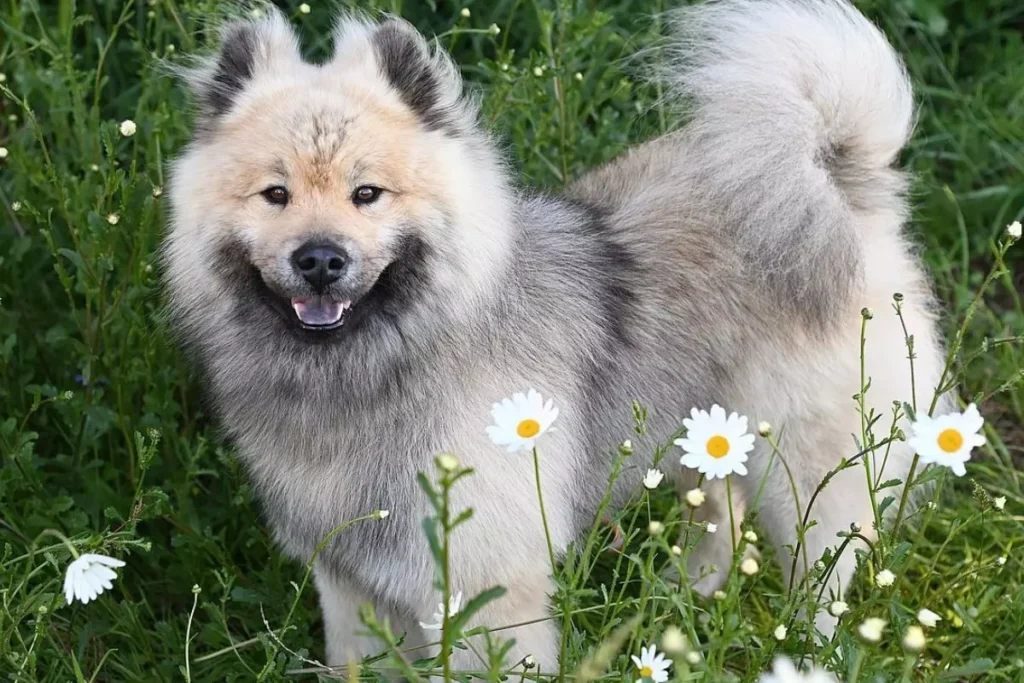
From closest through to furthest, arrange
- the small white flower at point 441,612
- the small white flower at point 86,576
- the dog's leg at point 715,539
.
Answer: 1. the small white flower at point 86,576
2. the small white flower at point 441,612
3. the dog's leg at point 715,539

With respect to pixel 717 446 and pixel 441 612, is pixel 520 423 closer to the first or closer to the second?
pixel 717 446

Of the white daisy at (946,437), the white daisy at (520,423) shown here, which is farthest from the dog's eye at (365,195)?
the white daisy at (946,437)

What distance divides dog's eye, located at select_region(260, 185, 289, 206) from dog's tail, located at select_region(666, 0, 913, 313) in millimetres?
932

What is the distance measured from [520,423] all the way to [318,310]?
584 millimetres

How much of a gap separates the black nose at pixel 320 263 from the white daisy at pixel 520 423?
45 centimetres

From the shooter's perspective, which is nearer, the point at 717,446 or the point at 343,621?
the point at 717,446

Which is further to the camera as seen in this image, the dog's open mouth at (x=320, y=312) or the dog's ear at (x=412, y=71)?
the dog's ear at (x=412, y=71)

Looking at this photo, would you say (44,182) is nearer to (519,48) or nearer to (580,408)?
(580,408)

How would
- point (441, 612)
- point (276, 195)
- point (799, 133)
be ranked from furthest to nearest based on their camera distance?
1. point (799, 133)
2. point (276, 195)
3. point (441, 612)

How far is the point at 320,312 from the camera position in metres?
1.80

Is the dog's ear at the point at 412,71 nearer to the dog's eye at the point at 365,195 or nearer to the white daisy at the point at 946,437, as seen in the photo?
the dog's eye at the point at 365,195

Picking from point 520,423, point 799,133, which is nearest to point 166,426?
point 520,423

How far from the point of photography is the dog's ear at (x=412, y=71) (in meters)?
1.94

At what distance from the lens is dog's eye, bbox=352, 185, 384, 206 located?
177 cm
